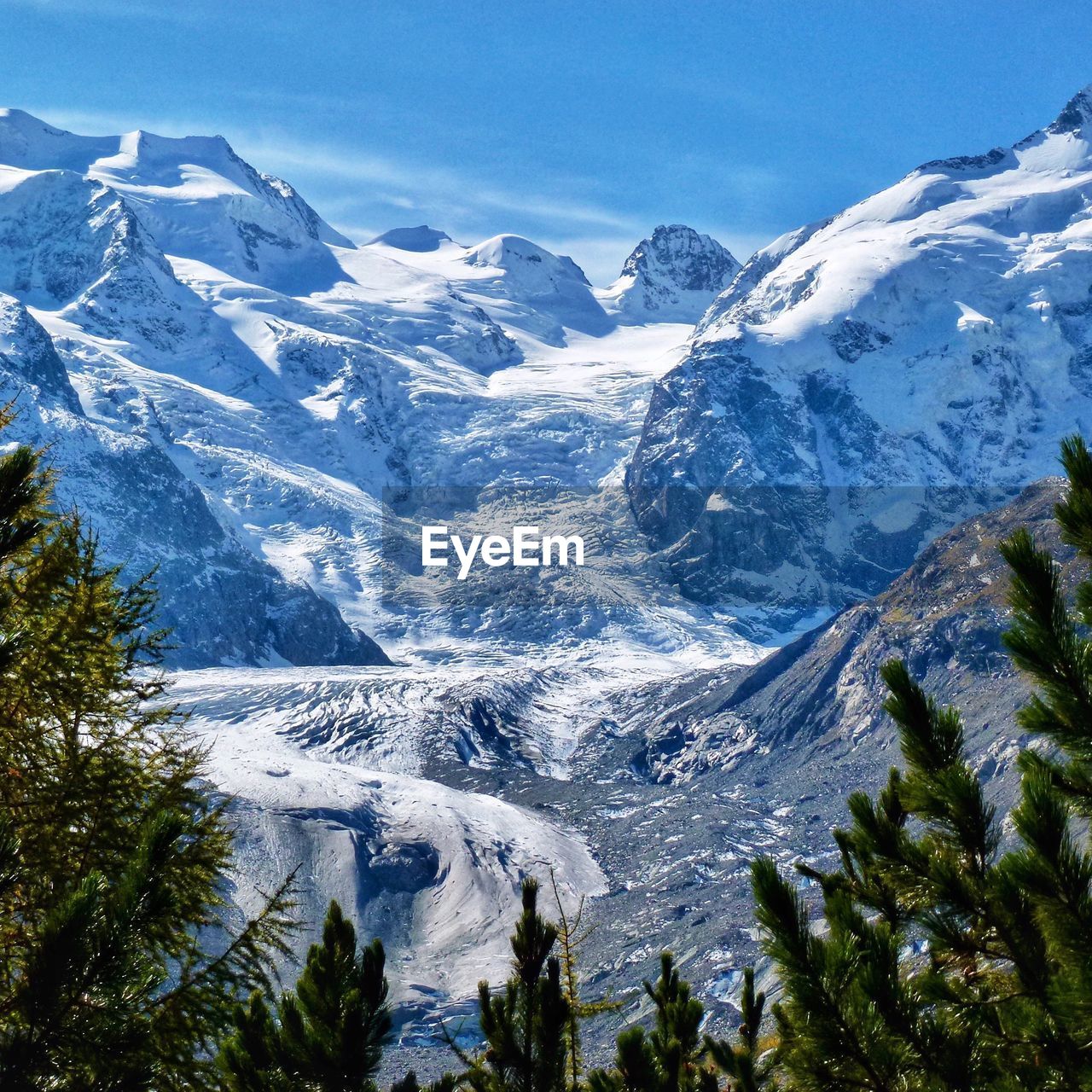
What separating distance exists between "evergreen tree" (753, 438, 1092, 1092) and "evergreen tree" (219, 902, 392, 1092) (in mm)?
2838

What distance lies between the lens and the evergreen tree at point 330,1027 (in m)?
9.88

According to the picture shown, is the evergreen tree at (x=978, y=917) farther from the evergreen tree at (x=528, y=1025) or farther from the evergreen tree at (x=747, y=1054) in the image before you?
the evergreen tree at (x=747, y=1054)

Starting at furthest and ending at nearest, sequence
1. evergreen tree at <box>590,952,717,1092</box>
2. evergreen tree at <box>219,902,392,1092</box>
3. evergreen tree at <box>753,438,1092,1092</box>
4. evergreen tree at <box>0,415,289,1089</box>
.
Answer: evergreen tree at <box>590,952,717,1092</box>, evergreen tree at <box>219,902,392,1092</box>, evergreen tree at <box>753,438,1092,1092</box>, evergreen tree at <box>0,415,289,1089</box>

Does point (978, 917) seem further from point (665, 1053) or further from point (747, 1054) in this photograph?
point (665, 1053)

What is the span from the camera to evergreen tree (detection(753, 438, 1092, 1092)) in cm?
838

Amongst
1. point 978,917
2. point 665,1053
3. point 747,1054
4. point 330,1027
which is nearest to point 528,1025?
point 330,1027

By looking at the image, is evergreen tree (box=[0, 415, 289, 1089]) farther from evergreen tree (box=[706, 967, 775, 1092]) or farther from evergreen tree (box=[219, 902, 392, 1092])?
evergreen tree (box=[706, 967, 775, 1092])

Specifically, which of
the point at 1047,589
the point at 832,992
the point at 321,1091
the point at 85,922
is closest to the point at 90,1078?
the point at 85,922

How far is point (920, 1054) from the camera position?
880 centimetres

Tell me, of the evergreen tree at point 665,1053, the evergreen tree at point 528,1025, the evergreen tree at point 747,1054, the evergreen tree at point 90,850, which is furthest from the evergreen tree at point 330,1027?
the evergreen tree at point 747,1054

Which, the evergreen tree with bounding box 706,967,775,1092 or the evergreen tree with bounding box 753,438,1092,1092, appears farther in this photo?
the evergreen tree with bounding box 706,967,775,1092

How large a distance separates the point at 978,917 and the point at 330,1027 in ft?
14.3

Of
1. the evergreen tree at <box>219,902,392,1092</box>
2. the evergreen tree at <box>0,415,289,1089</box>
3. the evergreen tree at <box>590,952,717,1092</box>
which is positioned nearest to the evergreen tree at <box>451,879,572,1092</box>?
the evergreen tree at <box>590,952,717,1092</box>

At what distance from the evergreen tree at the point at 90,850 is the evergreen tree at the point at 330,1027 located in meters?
0.47
